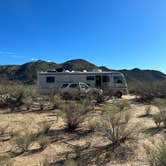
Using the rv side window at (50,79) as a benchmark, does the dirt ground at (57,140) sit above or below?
below

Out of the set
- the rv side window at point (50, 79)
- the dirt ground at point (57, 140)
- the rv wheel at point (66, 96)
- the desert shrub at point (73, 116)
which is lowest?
the dirt ground at point (57, 140)

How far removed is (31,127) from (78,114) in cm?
185

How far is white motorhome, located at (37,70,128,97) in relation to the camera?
808 inches

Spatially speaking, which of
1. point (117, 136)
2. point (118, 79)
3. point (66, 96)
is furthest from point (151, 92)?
point (117, 136)

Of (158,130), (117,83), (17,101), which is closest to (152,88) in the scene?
(117,83)

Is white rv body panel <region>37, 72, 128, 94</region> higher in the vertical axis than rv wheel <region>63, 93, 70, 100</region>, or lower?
higher

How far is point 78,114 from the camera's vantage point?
31.1 feet

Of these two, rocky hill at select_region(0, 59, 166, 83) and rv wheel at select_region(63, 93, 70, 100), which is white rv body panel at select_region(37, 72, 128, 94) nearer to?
rv wheel at select_region(63, 93, 70, 100)

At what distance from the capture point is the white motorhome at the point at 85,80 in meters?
20.5

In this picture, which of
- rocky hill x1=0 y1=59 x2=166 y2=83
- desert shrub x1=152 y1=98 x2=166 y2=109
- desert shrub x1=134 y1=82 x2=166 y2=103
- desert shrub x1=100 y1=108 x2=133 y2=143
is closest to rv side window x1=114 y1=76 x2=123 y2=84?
desert shrub x1=134 y1=82 x2=166 y2=103

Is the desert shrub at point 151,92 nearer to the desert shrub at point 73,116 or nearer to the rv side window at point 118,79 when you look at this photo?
the rv side window at point 118,79

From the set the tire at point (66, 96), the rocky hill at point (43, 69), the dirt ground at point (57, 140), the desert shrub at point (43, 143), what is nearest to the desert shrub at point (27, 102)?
the dirt ground at point (57, 140)

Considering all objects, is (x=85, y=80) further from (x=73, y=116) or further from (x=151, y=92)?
(x=73, y=116)

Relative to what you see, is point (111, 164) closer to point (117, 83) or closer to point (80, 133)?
point (80, 133)
